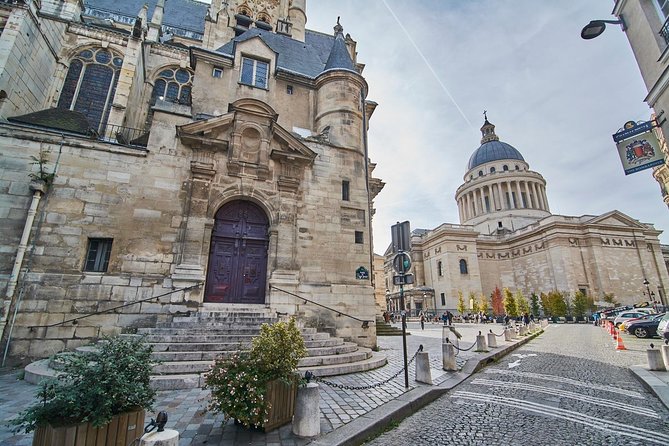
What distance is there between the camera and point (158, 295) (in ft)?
29.9

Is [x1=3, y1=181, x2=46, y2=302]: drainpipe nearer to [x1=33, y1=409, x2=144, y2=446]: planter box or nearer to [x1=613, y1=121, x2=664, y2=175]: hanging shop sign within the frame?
[x1=33, y1=409, x2=144, y2=446]: planter box

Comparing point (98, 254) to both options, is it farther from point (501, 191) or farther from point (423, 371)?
point (501, 191)

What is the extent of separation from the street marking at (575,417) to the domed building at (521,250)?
159ft

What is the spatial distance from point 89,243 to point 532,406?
1177 cm

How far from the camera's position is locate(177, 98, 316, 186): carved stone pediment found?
10984 mm

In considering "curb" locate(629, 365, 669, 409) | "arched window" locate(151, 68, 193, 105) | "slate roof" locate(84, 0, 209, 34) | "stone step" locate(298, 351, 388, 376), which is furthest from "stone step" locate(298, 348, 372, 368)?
"slate roof" locate(84, 0, 209, 34)

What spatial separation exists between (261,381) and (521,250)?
203ft

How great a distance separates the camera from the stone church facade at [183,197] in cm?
856

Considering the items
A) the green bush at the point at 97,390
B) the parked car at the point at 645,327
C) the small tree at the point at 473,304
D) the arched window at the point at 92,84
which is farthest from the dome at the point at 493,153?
the green bush at the point at 97,390

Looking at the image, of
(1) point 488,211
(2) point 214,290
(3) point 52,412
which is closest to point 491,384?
(3) point 52,412

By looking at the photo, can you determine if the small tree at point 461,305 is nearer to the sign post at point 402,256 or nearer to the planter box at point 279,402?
the sign post at point 402,256

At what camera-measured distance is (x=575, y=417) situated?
15.9 feet

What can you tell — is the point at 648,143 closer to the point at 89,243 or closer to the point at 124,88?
the point at 89,243

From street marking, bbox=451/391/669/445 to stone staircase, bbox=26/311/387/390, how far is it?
9.30ft
